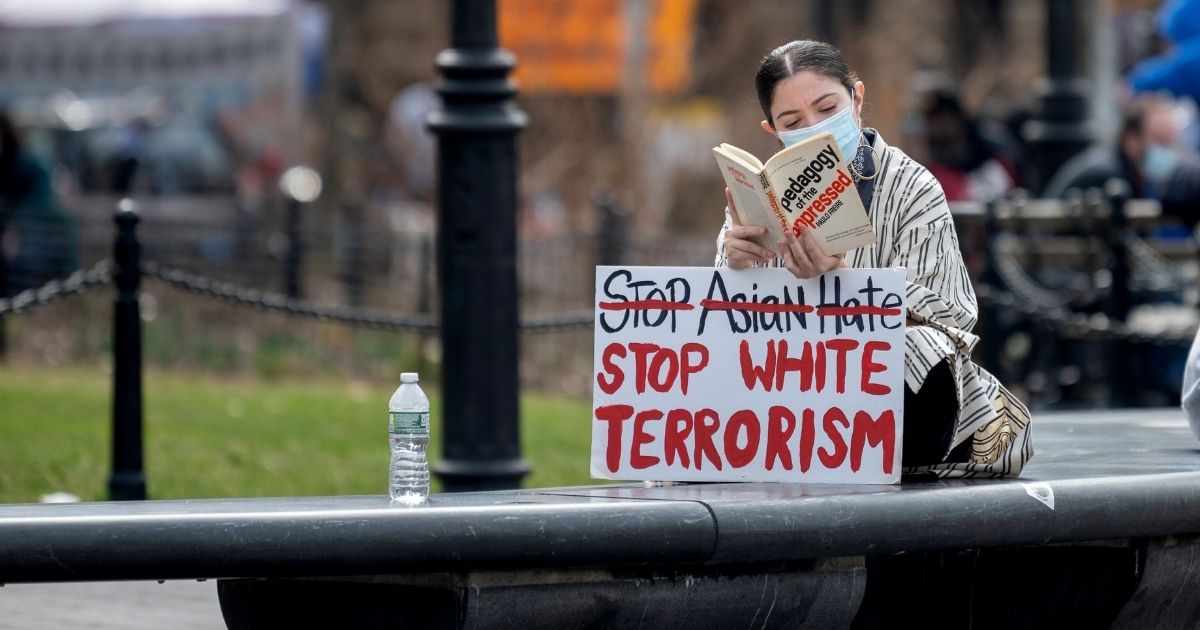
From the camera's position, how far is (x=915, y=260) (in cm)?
470

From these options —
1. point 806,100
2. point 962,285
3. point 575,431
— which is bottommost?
point 575,431

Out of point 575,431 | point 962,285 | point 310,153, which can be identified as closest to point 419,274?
point 575,431

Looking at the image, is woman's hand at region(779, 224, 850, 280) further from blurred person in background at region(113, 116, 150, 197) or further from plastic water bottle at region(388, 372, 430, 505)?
blurred person in background at region(113, 116, 150, 197)

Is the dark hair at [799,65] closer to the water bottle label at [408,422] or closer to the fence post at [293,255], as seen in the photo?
the water bottle label at [408,422]

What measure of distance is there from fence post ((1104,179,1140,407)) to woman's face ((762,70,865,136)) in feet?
20.1

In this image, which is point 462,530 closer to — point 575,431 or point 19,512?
point 19,512

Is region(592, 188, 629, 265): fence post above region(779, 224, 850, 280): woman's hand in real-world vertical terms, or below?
above

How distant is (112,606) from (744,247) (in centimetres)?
268

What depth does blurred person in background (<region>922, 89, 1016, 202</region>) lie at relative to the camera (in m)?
12.9

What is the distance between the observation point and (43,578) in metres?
3.70

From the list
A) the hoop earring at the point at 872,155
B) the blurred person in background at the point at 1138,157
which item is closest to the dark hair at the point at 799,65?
the hoop earring at the point at 872,155

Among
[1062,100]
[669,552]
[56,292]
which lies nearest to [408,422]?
[669,552]

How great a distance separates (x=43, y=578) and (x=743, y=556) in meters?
1.33

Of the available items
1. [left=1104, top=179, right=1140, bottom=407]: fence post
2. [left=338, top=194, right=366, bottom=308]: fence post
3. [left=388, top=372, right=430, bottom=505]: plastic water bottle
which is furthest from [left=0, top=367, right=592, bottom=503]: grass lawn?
[left=388, top=372, right=430, bottom=505]: plastic water bottle
